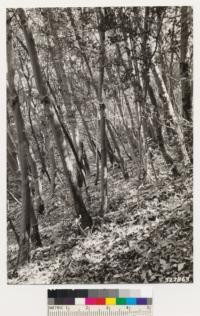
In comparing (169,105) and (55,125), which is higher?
(169,105)

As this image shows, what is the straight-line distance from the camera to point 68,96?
3949mm

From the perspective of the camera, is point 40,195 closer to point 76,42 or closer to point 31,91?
point 31,91

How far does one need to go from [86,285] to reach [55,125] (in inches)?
53.9

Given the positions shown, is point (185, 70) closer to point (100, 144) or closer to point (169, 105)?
point (169, 105)

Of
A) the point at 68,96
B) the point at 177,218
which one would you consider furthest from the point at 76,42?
the point at 177,218

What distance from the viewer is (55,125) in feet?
13.0

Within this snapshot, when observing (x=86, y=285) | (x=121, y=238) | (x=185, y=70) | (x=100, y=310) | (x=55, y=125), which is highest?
(x=185, y=70)

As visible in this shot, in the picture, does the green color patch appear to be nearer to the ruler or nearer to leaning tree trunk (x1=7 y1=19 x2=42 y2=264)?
the ruler

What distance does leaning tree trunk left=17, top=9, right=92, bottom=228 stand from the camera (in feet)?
12.9

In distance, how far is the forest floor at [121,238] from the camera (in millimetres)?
3945

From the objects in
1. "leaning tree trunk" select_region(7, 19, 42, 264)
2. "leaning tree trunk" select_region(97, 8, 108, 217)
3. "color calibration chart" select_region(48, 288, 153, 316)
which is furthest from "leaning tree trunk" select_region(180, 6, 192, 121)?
"color calibration chart" select_region(48, 288, 153, 316)

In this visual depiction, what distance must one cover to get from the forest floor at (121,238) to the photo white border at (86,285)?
59mm

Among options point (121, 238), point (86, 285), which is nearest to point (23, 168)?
point (121, 238)

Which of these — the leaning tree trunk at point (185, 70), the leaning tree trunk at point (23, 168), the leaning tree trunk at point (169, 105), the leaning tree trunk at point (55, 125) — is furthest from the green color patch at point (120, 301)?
the leaning tree trunk at point (185, 70)
